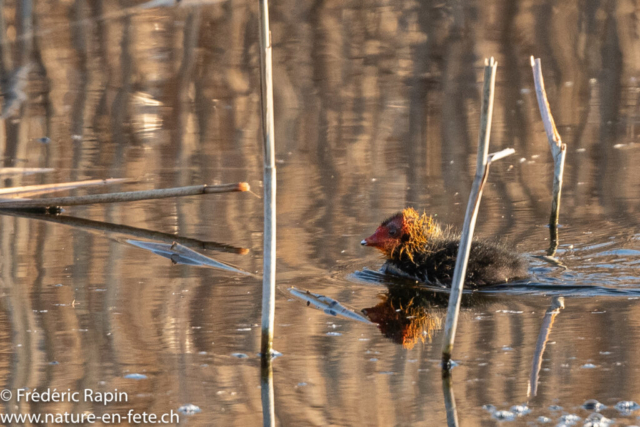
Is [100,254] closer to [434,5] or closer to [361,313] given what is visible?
[361,313]

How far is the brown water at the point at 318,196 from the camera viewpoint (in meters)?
4.20

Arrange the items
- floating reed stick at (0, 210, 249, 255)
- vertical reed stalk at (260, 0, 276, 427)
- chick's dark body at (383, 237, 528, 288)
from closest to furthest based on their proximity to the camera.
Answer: vertical reed stalk at (260, 0, 276, 427) < chick's dark body at (383, 237, 528, 288) < floating reed stick at (0, 210, 249, 255)

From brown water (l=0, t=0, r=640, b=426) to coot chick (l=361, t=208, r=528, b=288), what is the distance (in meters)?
0.24

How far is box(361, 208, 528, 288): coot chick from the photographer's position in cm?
559

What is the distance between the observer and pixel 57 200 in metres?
6.55

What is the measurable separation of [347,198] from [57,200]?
81.7 inches

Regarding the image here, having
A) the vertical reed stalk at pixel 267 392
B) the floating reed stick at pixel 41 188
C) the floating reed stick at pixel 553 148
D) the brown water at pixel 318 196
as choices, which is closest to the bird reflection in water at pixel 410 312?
the brown water at pixel 318 196

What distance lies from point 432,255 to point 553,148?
124cm

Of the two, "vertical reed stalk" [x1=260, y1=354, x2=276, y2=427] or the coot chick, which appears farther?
the coot chick

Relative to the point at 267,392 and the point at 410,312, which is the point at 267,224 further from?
the point at 410,312

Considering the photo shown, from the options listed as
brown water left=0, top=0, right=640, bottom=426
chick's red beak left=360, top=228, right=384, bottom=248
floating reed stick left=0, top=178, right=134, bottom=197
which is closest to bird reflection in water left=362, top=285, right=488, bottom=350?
brown water left=0, top=0, right=640, bottom=426

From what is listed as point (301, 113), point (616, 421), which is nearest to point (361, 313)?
point (616, 421)

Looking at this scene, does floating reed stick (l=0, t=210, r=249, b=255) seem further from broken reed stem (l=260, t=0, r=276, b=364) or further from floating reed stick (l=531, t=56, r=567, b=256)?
floating reed stick (l=531, t=56, r=567, b=256)

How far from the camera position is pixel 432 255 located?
584 cm
